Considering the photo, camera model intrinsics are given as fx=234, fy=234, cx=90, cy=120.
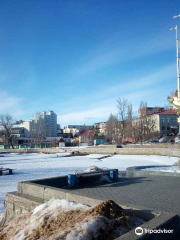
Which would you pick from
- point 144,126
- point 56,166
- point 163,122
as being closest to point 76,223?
point 56,166

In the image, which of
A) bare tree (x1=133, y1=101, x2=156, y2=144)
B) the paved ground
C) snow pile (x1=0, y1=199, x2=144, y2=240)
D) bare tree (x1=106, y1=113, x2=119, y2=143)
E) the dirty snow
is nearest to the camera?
snow pile (x1=0, y1=199, x2=144, y2=240)

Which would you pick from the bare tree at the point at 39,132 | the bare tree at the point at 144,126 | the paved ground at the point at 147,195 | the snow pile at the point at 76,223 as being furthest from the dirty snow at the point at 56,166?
the bare tree at the point at 39,132

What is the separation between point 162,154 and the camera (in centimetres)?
2603

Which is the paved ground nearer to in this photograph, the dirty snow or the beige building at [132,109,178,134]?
the dirty snow

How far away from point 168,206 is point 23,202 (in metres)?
3.68

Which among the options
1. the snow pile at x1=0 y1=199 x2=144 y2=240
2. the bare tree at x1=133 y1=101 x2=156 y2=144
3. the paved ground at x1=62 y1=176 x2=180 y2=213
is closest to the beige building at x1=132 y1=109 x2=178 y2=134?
the bare tree at x1=133 y1=101 x2=156 y2=144

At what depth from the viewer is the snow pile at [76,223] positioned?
341 cm

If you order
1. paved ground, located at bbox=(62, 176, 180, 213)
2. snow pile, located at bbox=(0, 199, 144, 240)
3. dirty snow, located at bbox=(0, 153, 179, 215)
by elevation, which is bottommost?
dirty snow, located at bbox=(0, 153, 179, 215)

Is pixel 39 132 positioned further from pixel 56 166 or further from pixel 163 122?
pixel 56 166

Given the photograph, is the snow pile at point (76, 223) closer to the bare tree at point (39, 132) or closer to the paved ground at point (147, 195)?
the paved ground at point (147, 195)

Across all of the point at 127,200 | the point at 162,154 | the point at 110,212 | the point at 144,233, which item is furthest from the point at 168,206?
the point at 162,154

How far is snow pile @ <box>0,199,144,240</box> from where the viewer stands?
3414 mm

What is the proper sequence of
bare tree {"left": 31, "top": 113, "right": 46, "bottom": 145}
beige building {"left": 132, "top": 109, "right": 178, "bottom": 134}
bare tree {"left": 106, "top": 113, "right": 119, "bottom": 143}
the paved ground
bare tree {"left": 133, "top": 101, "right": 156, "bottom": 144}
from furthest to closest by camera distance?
bare tree {"left": 31, "top": 113, "right": 46, "bottom": 145}
bare tree {"left": 106, "top": 113, "right": 119, "bottom": 143}
beige building {"left": 132, "top": 109, "right": 178, "bottom": 134}
bare tree {"left": 133, "top": 101, "right": 156, "bottom": 144}
the paved ground

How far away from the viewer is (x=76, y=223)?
11.9 ft
